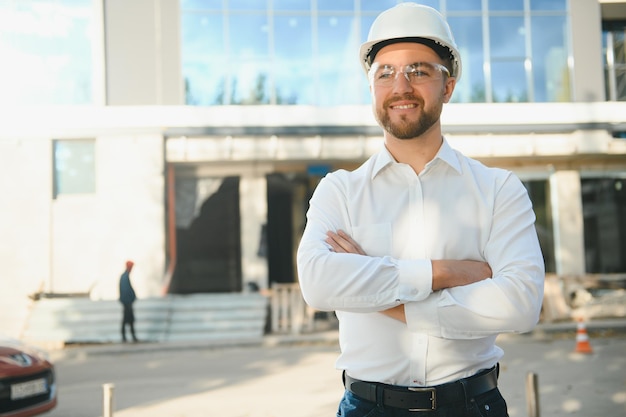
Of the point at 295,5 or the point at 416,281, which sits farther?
the point at 295,5

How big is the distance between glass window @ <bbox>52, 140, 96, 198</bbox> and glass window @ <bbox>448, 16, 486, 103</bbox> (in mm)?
11127

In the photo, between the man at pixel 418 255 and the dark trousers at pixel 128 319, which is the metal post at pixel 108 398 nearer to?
the man at pixel 418 255

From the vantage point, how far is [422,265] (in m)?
2.44

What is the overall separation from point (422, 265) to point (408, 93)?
2.07ft

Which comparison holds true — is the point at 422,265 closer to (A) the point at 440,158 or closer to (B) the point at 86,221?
(A) the point at 440,158

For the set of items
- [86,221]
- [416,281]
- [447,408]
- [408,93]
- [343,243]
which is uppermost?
[86,221]

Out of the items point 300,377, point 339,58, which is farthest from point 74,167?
point 300,377

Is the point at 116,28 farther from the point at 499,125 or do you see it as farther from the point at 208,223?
the point at 499,125

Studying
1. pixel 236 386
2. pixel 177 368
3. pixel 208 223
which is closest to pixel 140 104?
pixel 208 223

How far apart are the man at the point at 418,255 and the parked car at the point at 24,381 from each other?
224 inches

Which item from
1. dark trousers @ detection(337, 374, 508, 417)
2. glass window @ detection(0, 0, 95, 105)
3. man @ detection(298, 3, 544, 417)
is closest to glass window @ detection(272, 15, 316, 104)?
glass window @ detection(0, 0, 95, 105)

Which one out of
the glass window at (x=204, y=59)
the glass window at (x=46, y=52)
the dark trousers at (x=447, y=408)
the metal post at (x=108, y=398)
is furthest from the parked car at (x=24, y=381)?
the glass window at (x=46, y=52)

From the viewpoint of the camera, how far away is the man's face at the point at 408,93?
2.55 meters

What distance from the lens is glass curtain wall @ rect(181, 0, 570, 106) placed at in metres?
20.5
